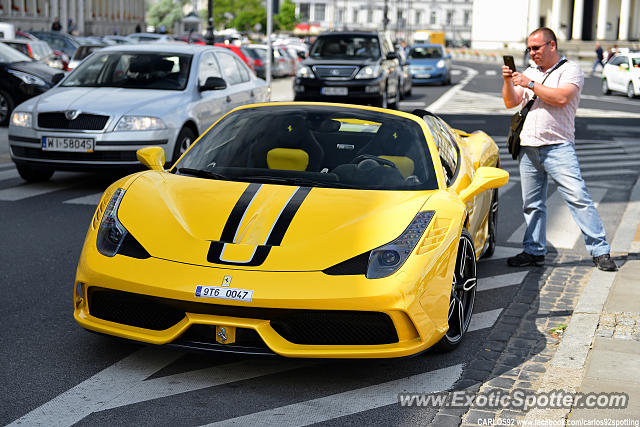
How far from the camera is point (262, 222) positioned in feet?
15.6

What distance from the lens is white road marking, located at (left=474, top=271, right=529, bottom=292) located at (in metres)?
6.66

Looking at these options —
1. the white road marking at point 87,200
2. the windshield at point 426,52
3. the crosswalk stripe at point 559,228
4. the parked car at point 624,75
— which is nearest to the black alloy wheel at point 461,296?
the crosswalk stripe at point 559,228

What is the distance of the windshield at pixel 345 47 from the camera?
849 inches

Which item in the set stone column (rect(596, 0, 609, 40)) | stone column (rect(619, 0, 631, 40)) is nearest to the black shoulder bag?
stone column (rect(619, 0, 631, 40))

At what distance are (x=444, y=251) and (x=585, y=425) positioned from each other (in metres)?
1.15

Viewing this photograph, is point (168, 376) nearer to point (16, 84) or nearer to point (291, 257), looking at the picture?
point (291, 257)

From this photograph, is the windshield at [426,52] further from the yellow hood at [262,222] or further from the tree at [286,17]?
the tree at [286,17]

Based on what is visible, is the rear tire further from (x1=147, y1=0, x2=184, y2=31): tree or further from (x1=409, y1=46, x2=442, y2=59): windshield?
(x1=147, y1=0, x2=184, y2=31): tree

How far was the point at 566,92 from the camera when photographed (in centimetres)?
683

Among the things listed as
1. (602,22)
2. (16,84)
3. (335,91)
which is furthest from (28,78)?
(602,22)

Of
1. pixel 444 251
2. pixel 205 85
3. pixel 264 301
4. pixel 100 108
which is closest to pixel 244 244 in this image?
pixel 264 301

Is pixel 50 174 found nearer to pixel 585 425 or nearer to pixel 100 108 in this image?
pixel 100 108

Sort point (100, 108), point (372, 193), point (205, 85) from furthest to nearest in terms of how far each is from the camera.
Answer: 1. point (205, 85)
2. point (100, 108)
3. point (372, 193)

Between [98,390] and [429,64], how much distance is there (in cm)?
3379
